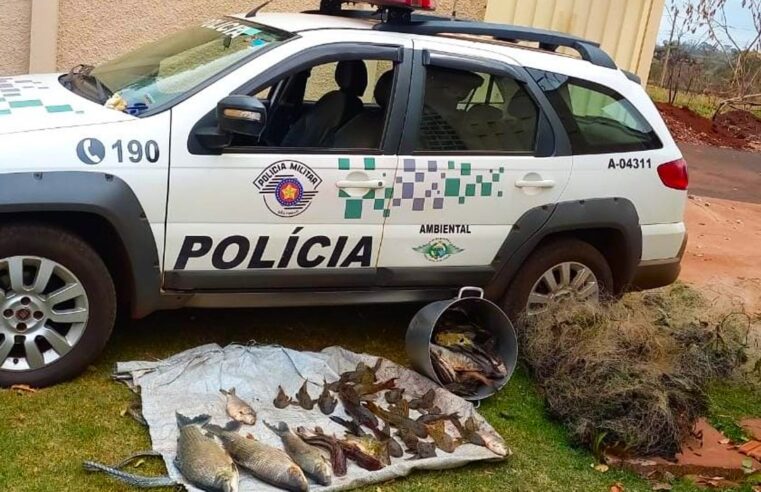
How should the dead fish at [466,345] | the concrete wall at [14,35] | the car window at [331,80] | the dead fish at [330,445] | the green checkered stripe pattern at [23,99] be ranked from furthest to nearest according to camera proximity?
the concrete wall at [14,35]
the dead fish at [466,345]
the car window at [331,80]
the green checkered stripe pattern at [23,99]
the dead fish at [330,445]

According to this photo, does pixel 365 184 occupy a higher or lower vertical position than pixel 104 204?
higher

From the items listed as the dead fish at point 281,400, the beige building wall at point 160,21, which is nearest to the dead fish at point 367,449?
the dead fish at point 281,400

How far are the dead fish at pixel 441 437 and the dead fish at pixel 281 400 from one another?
67 cm

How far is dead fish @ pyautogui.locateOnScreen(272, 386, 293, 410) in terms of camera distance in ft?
14.4

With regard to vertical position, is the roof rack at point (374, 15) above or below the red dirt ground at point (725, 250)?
above

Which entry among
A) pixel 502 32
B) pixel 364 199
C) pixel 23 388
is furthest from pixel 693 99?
pixel 23 388

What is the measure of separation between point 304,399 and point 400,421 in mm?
470

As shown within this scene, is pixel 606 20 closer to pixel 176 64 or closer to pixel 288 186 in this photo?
pixel 176 64

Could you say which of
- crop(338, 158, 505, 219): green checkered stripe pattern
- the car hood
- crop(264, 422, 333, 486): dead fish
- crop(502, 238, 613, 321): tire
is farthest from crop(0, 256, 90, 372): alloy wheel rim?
crop(502, 238, 613, 321): tire

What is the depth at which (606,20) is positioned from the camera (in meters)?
9.12

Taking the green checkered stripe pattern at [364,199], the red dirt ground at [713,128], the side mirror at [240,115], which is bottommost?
the red dirt ground at [713,128]

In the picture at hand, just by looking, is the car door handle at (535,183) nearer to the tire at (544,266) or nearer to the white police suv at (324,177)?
the white police suv at (324,177)

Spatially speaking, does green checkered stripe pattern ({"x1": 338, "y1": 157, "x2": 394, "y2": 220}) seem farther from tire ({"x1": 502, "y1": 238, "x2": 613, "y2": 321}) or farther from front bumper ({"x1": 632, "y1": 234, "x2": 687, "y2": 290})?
front bumper ({"x1": 632, "y1": 234, "x2": 687, "y2": 290})

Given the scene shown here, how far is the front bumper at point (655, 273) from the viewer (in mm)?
5613
